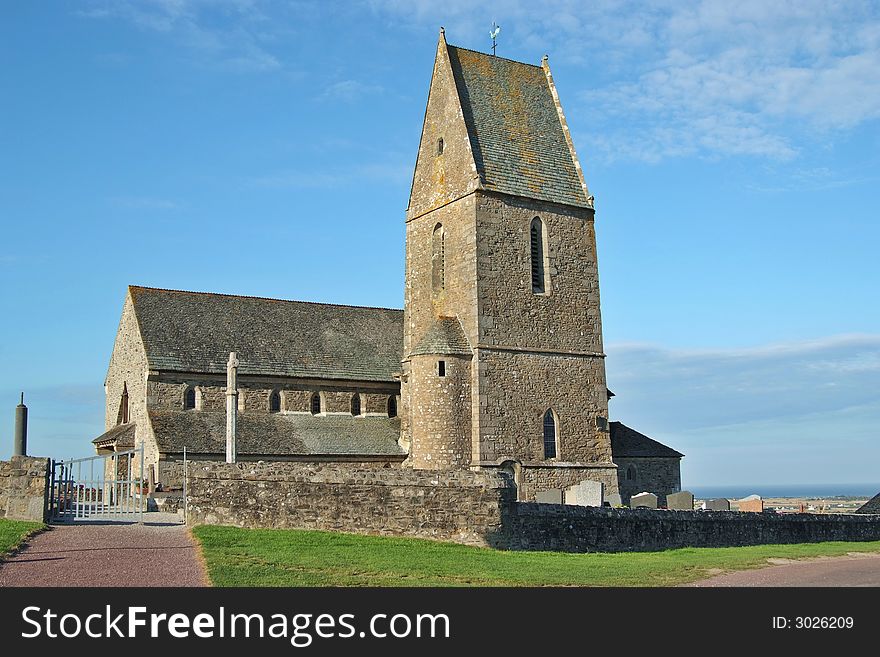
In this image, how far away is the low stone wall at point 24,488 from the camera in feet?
73.5

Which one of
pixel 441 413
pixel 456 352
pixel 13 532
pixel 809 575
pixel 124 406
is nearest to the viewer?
pixel 13 532

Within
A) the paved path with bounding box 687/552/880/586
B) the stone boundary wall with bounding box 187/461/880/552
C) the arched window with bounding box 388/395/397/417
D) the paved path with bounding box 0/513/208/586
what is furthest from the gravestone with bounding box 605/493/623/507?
the paved path with bounding box 0/513/208/586

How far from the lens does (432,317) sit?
40.6m

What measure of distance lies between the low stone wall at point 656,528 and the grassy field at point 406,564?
880 millimetres

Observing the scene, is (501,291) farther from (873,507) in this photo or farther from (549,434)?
(873,507)

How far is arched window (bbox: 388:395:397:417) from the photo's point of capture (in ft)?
149

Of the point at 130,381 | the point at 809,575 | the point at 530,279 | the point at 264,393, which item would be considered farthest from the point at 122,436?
the point at 809,575

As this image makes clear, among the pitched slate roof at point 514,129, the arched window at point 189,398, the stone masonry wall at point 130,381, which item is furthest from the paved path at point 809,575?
the arched window at point 189,398

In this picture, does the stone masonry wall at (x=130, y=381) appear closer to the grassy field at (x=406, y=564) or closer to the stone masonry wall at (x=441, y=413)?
the stone masonry wall at (x=441, y=413)

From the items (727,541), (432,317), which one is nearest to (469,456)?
(432,317)

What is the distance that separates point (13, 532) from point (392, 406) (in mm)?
26672

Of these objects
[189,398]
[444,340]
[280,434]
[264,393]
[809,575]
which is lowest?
[809,575]

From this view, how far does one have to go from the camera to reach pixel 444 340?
37531 mm
